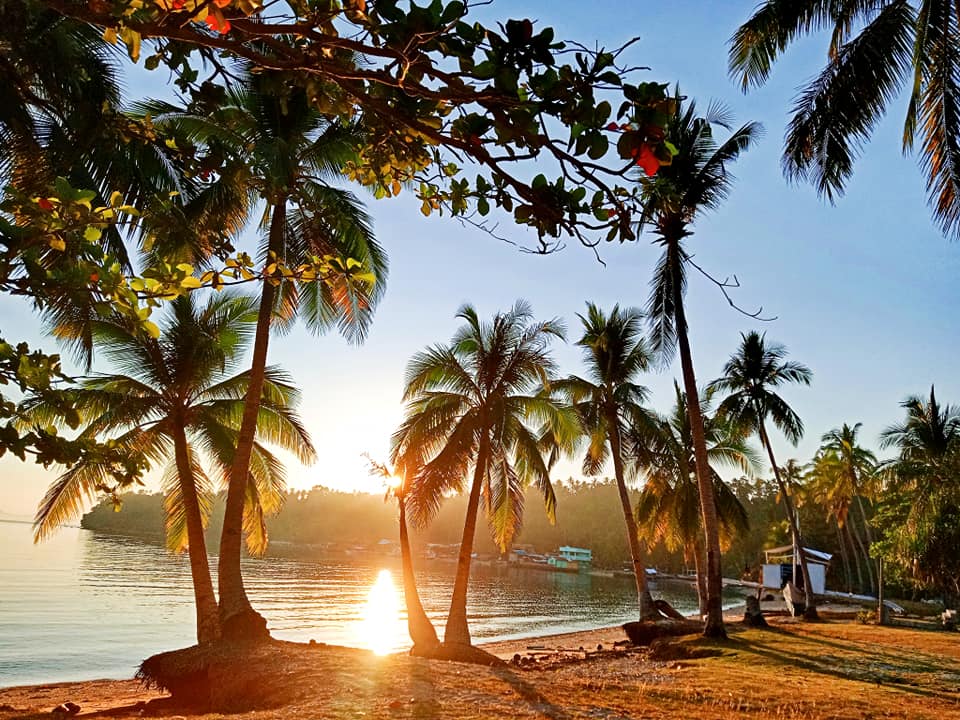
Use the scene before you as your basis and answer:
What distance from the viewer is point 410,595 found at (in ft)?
48.4

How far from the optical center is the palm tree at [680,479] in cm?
2161

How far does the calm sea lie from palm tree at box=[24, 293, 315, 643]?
16.2 ft

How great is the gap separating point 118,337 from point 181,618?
721 inches

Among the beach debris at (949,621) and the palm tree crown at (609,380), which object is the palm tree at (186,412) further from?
the beach debris at (949,621)

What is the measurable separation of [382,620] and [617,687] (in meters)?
25.1

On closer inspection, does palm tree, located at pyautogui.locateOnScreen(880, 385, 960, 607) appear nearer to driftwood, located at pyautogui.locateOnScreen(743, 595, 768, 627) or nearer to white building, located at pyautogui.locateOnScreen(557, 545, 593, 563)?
driftwood, located at pyautogui.locateOnScreen(743, 595, 768, 627)

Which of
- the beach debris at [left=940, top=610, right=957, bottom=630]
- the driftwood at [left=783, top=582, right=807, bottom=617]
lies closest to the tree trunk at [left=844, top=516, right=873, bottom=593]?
the driftwood at [left=783, top=582, right=807, bottom=617]

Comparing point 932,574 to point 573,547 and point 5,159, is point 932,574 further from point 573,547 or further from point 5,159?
point 573,547

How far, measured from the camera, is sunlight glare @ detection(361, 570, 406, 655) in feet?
79.8

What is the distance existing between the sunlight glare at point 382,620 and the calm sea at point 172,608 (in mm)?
65

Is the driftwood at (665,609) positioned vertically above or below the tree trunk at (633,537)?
below

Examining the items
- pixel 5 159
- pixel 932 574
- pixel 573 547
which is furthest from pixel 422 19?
pixel 573 547

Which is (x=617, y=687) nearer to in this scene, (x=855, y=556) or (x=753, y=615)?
(x=753, y=615)

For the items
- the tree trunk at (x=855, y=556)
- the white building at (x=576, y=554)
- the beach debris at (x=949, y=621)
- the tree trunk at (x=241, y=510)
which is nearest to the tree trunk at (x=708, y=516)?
the tree trunk at (x=241, y=510)
